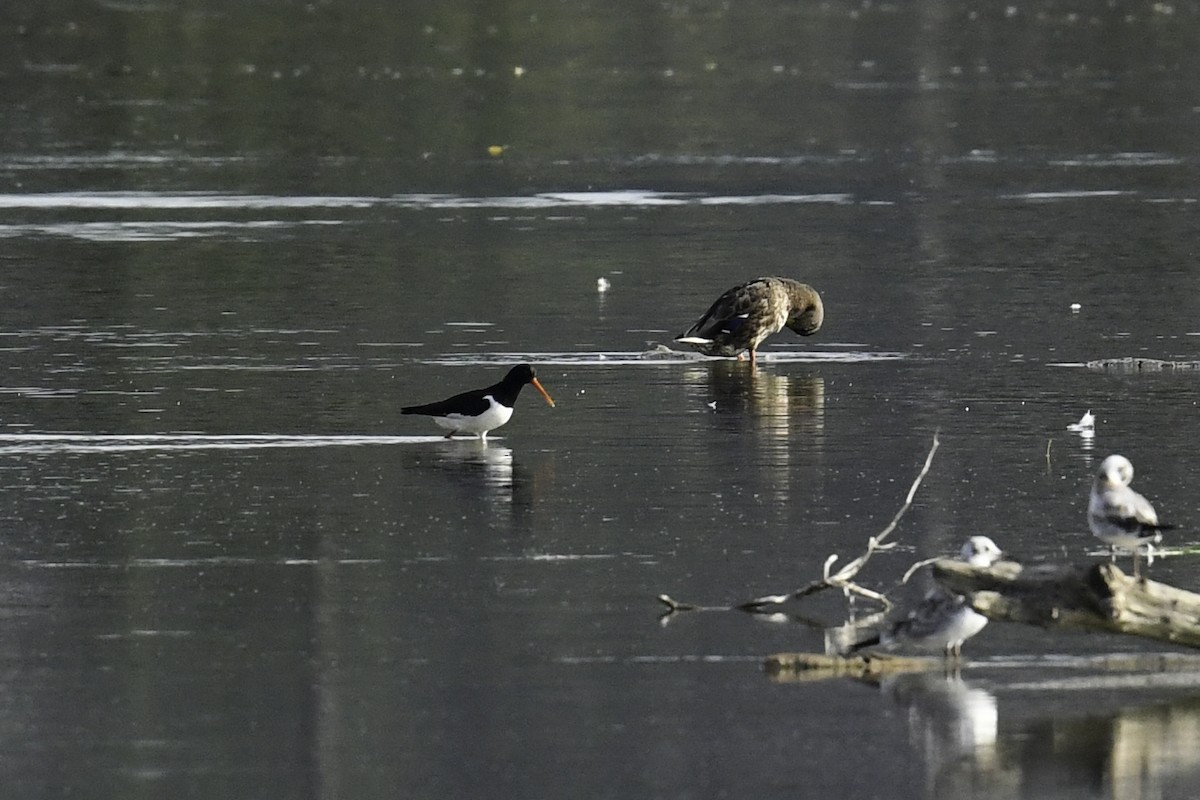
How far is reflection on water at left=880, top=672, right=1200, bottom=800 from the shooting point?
24.5ft

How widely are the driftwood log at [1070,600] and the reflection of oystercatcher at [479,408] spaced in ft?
17.4

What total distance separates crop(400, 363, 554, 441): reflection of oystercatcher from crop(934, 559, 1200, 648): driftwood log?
5.31m

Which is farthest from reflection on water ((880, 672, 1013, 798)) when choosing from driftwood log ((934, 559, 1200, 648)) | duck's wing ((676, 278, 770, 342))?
duck's wing ((676, 278, 770, 342))

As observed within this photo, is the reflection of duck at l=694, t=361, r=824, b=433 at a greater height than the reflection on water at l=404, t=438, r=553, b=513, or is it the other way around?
the reflection of duck at l=694, t=361, r=824, b=433

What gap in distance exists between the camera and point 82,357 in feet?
55.4

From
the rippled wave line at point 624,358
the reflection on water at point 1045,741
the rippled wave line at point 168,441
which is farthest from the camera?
the rippled wave line at point 624,358

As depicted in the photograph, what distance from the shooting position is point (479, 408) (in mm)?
13609

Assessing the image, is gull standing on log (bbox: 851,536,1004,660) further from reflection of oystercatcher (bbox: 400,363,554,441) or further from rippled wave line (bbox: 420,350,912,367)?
rippled wave line (bbox: 420,350,912,367)

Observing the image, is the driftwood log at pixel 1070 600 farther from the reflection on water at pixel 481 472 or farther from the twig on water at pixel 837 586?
the reflection on water at pixel 481 472

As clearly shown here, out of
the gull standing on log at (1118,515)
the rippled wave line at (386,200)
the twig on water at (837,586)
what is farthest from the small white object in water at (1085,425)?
the rippled wave line at (386,200)

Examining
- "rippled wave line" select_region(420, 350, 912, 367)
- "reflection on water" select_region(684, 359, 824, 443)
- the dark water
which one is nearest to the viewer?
the dark water

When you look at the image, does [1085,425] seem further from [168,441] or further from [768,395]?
[168,441]

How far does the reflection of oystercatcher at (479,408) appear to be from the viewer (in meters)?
13.6

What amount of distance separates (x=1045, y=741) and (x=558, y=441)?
6105mm
